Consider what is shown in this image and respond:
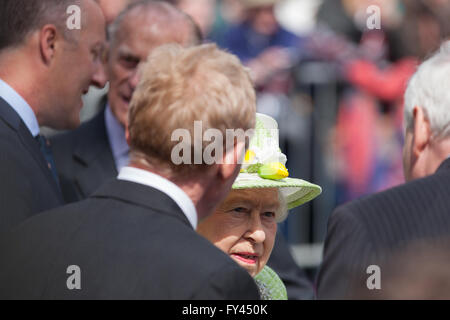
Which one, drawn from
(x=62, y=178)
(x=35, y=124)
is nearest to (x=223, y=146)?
(x=35, y=124)

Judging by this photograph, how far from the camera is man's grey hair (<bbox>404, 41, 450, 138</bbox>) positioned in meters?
3.14

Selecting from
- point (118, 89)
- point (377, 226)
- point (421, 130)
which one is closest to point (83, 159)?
point (118, 89)

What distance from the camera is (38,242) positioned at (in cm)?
218

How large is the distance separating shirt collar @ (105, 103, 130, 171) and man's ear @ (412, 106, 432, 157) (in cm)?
167

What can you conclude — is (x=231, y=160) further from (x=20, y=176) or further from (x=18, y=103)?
(x=18, y=103)

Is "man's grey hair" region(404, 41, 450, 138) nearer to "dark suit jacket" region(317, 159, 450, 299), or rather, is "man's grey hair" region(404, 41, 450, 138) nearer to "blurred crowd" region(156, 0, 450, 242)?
"dark suit jacket" region(317, 159, 450, 299)

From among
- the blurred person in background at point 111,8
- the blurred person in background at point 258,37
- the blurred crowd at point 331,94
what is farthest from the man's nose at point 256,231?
the blurred person in background at point 258,37

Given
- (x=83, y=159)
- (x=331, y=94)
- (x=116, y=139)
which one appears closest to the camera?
(x=83, y=159)

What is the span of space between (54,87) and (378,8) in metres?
4.67

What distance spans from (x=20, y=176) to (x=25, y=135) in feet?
0.92

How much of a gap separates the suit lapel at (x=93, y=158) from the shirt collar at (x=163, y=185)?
1.80 meters

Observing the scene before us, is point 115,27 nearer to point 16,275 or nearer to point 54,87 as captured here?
point 54,87

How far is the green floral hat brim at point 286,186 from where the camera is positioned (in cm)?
296

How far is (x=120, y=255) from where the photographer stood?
2076 mm
